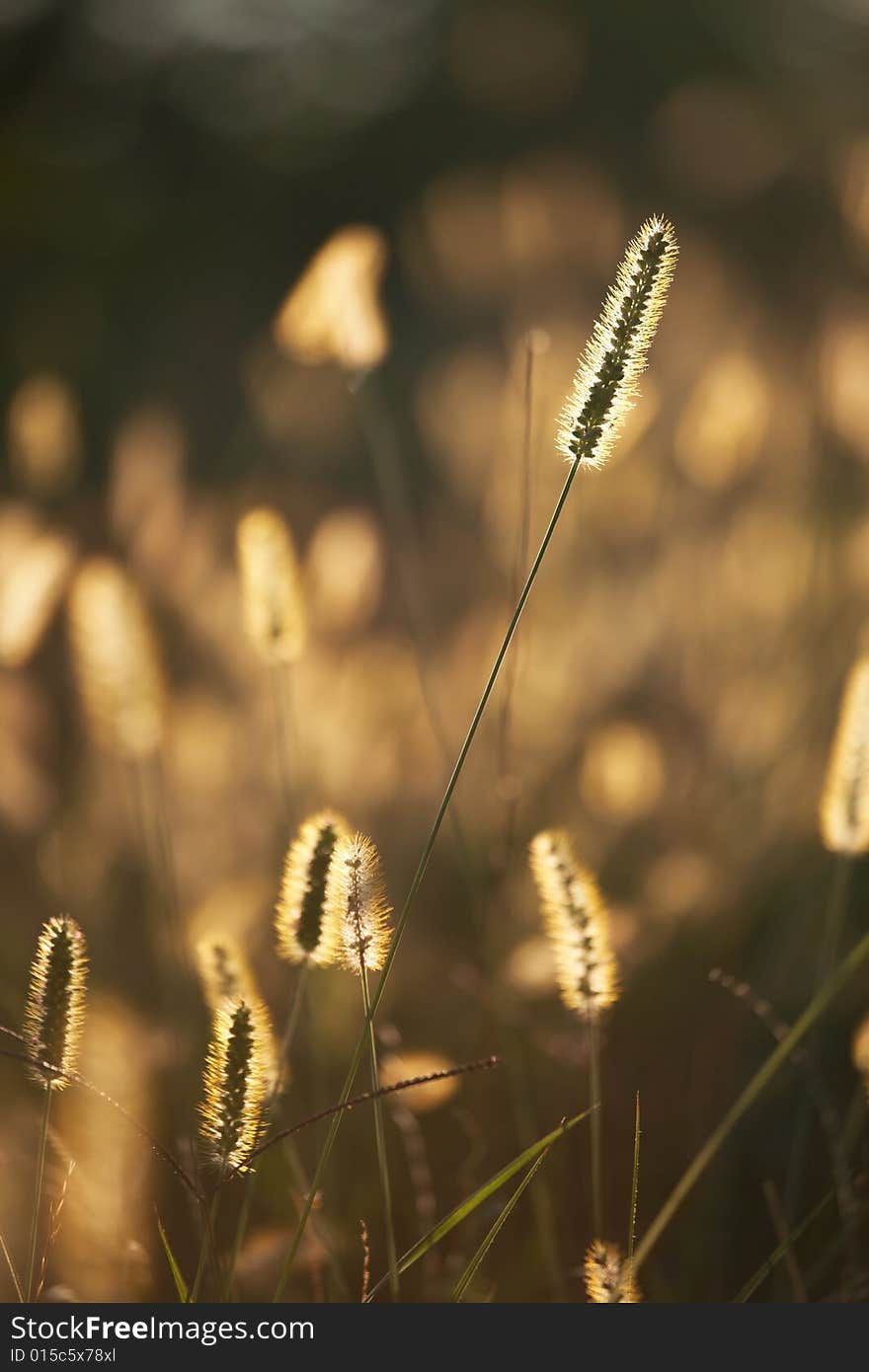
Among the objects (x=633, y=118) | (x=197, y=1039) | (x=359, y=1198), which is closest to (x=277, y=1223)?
(x=359, y=1198)

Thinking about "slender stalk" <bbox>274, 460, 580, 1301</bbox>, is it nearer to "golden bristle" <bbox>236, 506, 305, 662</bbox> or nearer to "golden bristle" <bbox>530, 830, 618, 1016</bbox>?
"golden bristle" <bbox>530, 830, 618, 1016</bbox>

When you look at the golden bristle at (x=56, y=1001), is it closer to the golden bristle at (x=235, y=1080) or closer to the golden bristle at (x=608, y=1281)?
the golden bristle at (x=235, y=1080)

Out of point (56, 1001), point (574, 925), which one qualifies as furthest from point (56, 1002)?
point (574, 925)

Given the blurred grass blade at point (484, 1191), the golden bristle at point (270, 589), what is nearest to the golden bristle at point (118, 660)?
the golden bristle at point (270, 589)

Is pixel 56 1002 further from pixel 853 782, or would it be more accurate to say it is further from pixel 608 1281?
pixel 853 782

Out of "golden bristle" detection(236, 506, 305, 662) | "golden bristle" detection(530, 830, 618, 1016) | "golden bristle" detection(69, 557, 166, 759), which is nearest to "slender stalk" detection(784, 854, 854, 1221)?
"golden bristle" detection(530, 830, 618, 1016)

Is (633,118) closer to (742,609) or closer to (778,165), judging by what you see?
(778,165)
